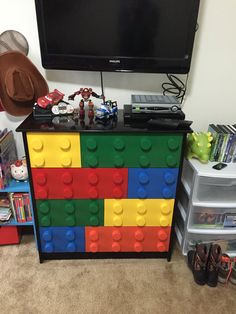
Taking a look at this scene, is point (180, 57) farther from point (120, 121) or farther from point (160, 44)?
point (120, 121)

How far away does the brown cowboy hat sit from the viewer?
1.47 meters

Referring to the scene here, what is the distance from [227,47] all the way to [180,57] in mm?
363

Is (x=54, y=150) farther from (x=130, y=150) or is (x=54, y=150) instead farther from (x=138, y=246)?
(x=138, y=246)

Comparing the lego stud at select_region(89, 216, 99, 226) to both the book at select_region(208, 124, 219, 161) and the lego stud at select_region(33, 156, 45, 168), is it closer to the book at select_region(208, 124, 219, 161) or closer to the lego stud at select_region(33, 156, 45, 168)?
the lego stud at select_region(33, 156, 45, 168)

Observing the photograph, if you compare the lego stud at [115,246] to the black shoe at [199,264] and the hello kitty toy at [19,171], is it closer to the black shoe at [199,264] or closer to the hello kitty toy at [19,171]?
the black shoe at [199,264]

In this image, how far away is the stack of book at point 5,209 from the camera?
65.7 inches

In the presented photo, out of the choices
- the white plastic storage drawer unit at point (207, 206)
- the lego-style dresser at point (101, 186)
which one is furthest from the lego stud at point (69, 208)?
the white plastic storage drawer unit at point (207, 206)

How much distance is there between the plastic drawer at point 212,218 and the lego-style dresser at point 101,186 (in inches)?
6.1

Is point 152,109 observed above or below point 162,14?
below

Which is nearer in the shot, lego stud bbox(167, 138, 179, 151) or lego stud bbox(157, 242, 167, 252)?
lego stud bbox(167, 138, 179, 151)

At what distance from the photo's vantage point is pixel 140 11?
135 cm

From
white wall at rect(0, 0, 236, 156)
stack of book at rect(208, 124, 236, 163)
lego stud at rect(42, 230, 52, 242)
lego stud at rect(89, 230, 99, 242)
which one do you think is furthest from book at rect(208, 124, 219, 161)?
lego stud at rect(42, 230, 52, 242)

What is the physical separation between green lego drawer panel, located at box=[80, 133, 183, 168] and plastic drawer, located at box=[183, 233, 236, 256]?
0.53 m

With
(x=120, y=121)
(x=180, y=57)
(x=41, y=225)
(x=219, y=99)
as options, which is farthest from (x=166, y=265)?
(x=180, y=57)
